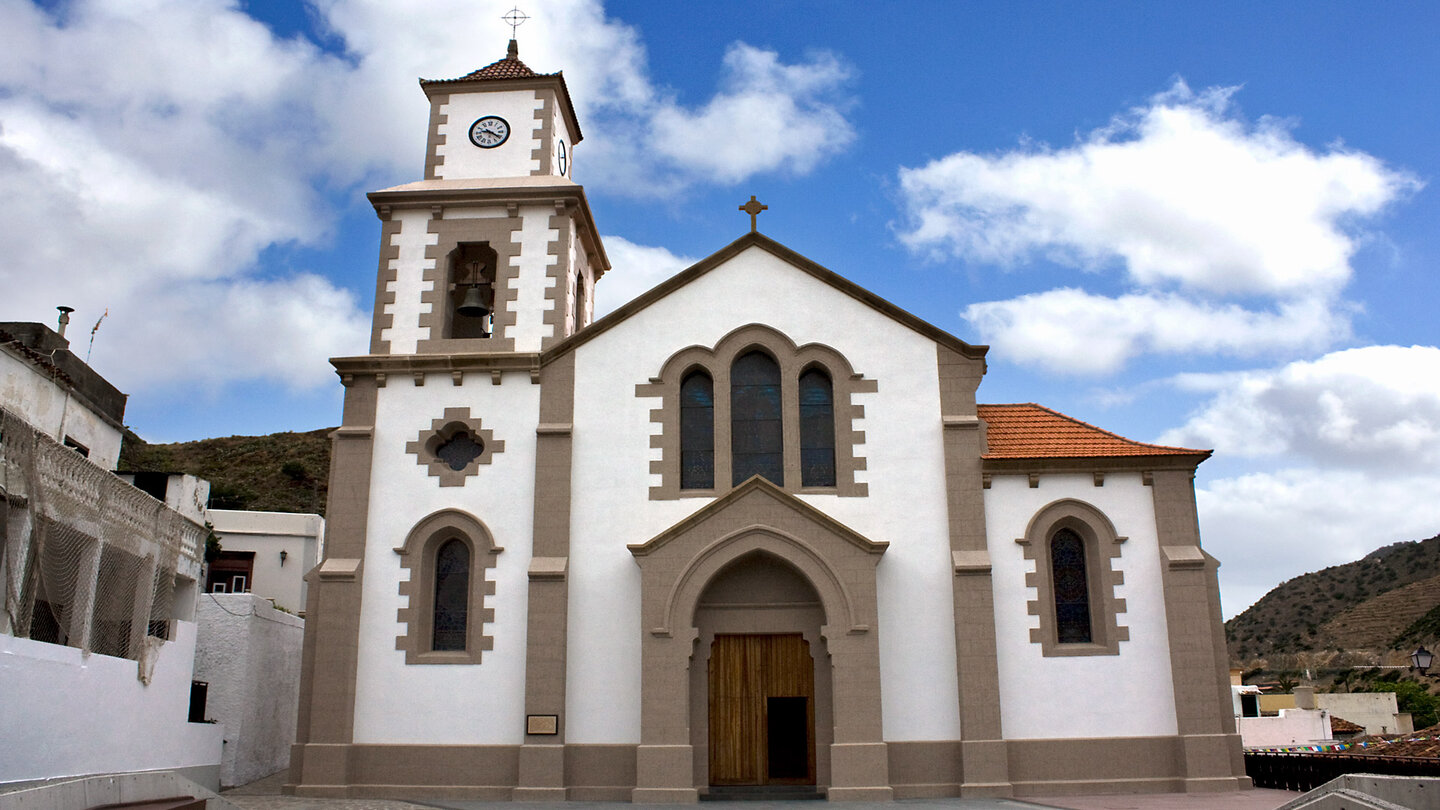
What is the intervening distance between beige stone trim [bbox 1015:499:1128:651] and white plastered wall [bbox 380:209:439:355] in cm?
1169

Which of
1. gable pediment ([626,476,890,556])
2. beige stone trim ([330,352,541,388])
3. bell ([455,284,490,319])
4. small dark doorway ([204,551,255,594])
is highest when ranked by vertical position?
bell ([455,284,490,319])

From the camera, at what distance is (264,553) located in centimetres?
3438

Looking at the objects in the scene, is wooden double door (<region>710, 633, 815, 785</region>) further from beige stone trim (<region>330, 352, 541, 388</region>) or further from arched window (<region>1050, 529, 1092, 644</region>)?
beige stone trim (<region>330, 352, 541, 388</region>)

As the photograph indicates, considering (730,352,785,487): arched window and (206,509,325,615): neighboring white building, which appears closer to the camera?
(730,352,785,487): arched window

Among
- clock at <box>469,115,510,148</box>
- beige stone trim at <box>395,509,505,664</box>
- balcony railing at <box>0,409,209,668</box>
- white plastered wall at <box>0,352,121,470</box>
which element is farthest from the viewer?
white plastered wall at <box>0,352,121,470</box>

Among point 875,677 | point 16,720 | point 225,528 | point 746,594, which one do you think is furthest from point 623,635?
point 225,528

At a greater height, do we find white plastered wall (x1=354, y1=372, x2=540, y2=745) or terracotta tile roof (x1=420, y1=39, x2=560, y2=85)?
terracotta tile roof (x1=420, y1=39, x2=560, y2=85)

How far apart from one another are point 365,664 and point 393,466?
3431mm

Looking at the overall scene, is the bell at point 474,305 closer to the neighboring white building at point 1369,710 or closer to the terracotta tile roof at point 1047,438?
the terracotta tile roof at point 1047,438

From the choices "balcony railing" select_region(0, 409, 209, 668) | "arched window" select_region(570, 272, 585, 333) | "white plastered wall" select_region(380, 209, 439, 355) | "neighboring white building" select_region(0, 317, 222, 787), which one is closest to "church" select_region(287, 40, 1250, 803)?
"white plastered wall" select_region(380, 209, 439, 355)

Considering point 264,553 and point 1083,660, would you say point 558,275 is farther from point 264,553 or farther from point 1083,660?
point 264,553

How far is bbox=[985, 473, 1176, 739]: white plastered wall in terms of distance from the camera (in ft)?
60.6

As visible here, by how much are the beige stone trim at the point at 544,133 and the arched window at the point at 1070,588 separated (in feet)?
39.6

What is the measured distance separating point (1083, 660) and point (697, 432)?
7505mm
